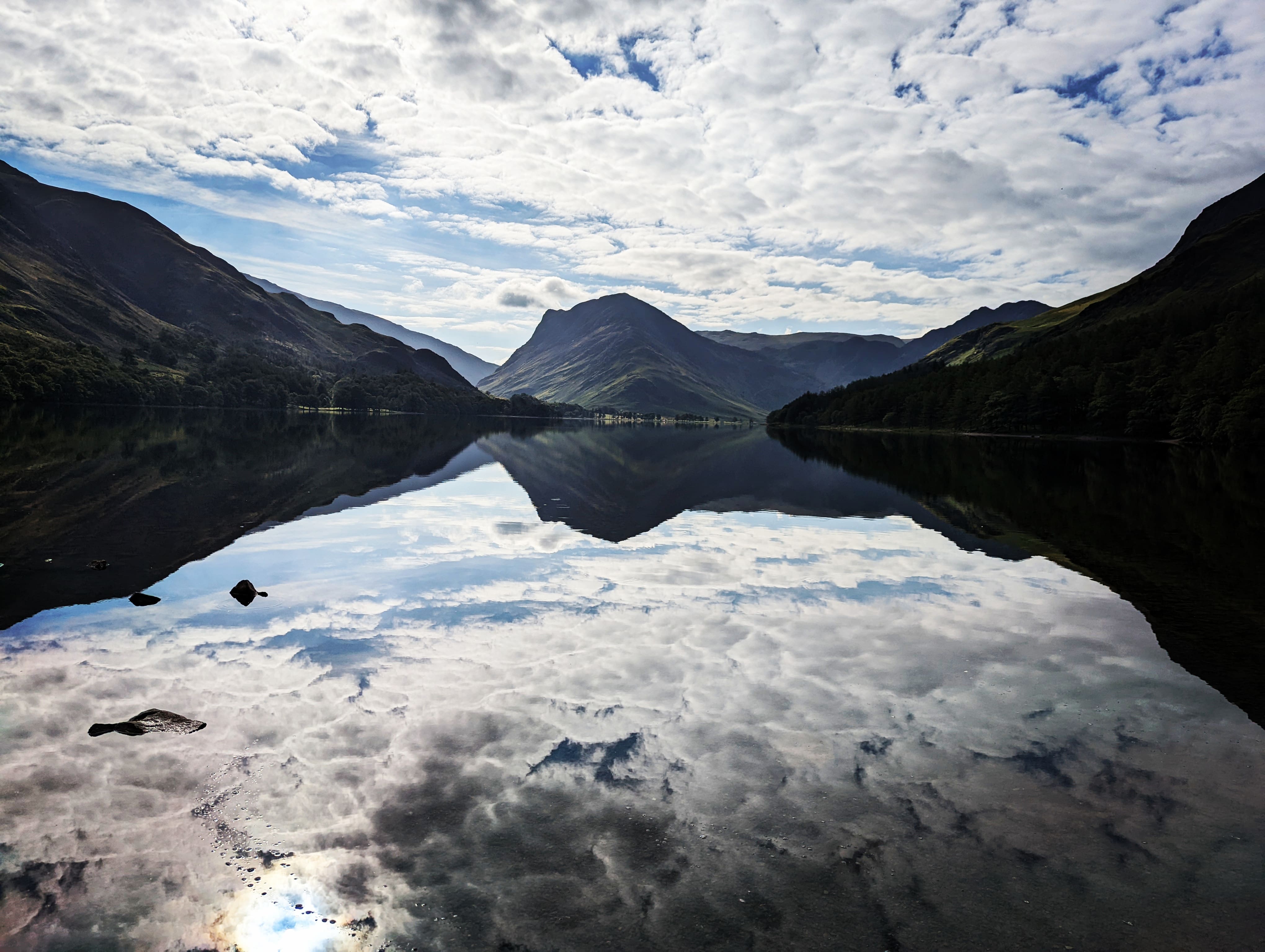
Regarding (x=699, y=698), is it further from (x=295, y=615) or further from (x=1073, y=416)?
(x=1073, y=416)

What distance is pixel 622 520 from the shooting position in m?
43.1

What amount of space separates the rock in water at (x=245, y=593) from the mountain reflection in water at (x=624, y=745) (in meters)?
0.38

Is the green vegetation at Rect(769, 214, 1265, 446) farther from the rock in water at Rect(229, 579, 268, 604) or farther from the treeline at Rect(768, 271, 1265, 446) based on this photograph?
the rock in water at Rect(229, 579, 268, 604)

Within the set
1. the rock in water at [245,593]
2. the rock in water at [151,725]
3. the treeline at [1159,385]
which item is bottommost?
the rock in water at [245,593]

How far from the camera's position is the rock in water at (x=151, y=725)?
12797 mm

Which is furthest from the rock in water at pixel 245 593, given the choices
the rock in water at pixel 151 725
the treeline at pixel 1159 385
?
the treeline at pixel 1159 385

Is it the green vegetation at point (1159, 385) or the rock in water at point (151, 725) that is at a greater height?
the green vegetation at point (1159, 385)

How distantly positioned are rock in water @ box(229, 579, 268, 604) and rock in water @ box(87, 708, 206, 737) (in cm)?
885

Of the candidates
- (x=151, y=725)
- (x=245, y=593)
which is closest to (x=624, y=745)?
(x=151, y=725)

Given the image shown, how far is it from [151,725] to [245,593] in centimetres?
988

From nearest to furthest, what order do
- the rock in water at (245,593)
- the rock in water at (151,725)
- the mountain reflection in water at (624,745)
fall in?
the mountain reflection in water at (624,745), the rock in water at (151,725), the rock in water at (245,593)

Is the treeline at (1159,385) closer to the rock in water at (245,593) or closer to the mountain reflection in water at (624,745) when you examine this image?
the mountain reflection in water at (624,745)

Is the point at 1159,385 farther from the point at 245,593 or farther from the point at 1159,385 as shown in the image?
the point at 245,593

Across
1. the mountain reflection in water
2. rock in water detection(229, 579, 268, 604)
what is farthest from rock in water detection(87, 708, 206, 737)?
rock in water detection(229, 579, 268, 604)
